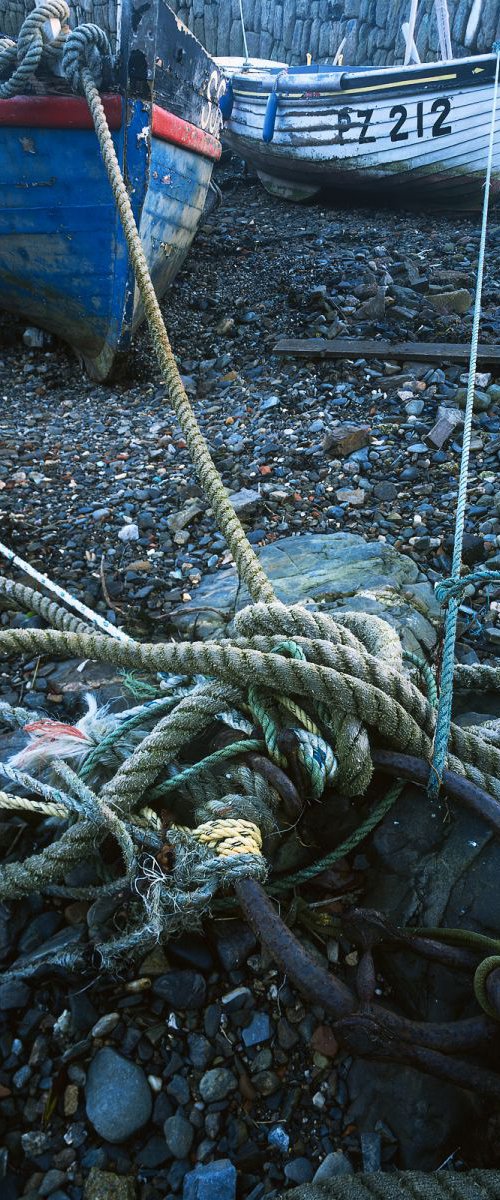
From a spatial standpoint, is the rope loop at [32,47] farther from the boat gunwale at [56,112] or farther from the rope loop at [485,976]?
the rope loop at [485,976]

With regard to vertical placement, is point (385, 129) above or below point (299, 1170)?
above

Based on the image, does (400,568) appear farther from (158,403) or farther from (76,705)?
(158,403)

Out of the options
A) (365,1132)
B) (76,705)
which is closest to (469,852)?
(365,1132)

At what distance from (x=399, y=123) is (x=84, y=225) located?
5176mm

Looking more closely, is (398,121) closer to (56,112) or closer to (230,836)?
(56,112)

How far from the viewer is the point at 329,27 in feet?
45.4

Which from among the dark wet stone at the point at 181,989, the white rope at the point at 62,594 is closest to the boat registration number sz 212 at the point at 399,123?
the white rope at the point at 62,594

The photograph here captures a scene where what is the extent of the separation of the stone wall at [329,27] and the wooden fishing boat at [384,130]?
5432mm

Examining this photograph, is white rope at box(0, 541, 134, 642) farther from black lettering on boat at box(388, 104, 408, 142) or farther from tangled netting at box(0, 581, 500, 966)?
black lettering on boat at box(388, 104, 408, 142)

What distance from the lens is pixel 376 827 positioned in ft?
5.12

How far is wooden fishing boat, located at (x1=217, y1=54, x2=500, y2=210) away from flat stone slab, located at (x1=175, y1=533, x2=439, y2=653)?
695 cm

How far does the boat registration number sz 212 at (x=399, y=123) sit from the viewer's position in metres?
7.83

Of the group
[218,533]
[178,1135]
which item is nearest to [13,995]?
[178,1135]

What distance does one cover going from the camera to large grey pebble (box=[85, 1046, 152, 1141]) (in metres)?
1.19
